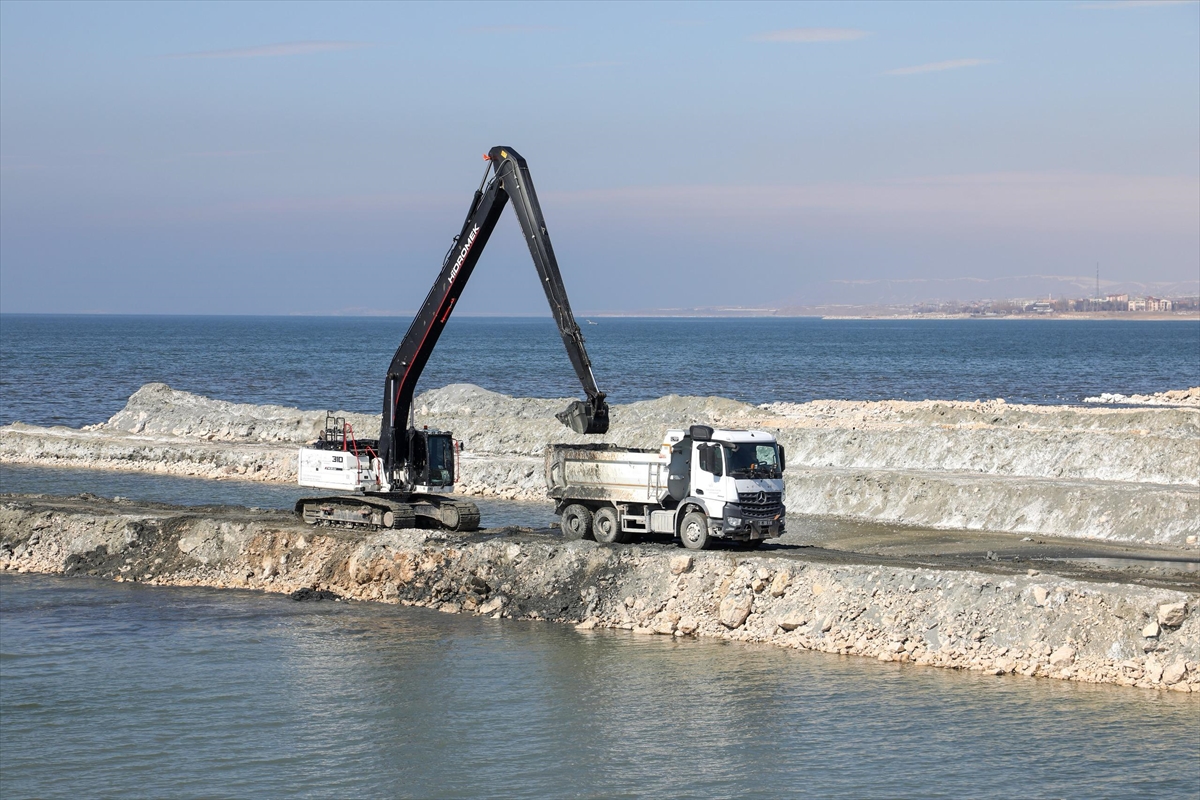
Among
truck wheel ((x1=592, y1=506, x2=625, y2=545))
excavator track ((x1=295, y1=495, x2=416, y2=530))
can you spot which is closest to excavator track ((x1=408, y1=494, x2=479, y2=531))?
excavator track ((x1=295, y1=495, x2=416, y2=530))

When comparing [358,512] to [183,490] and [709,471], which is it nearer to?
[709,471]

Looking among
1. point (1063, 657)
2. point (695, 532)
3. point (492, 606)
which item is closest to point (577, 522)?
point (695, 532)

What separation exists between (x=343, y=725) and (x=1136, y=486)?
2922 cm

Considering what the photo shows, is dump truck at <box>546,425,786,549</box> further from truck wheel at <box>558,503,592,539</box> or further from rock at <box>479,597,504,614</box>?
rock at <box>479,597,504,614</box>

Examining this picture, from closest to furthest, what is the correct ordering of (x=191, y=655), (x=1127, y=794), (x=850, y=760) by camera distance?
(x=1127, y=794), (x=850, y=760), (x=191, y=655)

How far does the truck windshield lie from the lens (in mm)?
28219

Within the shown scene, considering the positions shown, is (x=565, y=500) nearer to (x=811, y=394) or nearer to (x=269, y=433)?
(x=269, y=433)

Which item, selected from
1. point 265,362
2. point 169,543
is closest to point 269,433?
point 169,543

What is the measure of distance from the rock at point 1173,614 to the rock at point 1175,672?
0.72 m

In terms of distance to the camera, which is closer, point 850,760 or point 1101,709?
point 850,760

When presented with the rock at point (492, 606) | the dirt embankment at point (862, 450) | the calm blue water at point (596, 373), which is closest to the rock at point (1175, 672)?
the rock at point (492, 606)

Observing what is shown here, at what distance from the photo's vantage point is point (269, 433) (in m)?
64.1

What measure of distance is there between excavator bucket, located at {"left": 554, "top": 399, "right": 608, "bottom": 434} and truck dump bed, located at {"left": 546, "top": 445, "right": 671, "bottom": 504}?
2.14m

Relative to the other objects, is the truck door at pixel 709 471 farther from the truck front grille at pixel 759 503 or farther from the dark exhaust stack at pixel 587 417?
the dark exhaust stack at pixel 587 417
